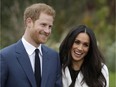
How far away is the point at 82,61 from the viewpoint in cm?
551

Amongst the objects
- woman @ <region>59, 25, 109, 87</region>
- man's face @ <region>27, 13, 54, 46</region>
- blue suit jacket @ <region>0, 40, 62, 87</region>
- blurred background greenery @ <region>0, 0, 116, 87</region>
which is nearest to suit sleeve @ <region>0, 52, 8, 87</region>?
blue suit jacket @ <region>0, 40, 62, 87</region>

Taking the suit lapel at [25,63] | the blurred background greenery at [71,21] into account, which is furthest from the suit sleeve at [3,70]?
the blurred background greenery at [71,21]

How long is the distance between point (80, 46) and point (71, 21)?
2033 centimetres

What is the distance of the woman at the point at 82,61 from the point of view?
535 centimetres

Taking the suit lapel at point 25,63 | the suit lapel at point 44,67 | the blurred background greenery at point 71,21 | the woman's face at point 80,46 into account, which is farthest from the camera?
the blurred background greenery at point 71,21

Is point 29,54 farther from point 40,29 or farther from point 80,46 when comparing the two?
point 80,46

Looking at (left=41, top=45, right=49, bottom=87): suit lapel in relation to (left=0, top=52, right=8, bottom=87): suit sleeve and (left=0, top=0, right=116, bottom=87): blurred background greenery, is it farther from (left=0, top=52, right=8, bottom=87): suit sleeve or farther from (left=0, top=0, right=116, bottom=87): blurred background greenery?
(left=0, top=0, right=116, bottom=87): blurred background greenery

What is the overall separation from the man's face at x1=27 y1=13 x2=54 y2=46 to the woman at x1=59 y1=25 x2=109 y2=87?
0.69 meters

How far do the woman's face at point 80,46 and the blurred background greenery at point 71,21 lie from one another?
5.94 meters

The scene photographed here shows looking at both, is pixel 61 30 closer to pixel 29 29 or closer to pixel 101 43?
pixel 101 43

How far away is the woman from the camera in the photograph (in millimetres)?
5352

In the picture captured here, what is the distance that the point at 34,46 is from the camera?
478 centimetres

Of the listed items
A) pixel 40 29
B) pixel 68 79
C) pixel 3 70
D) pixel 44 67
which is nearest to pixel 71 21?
pixel 68 79

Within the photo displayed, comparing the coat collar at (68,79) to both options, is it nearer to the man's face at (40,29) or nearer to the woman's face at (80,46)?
the woman's face at (80,46)
